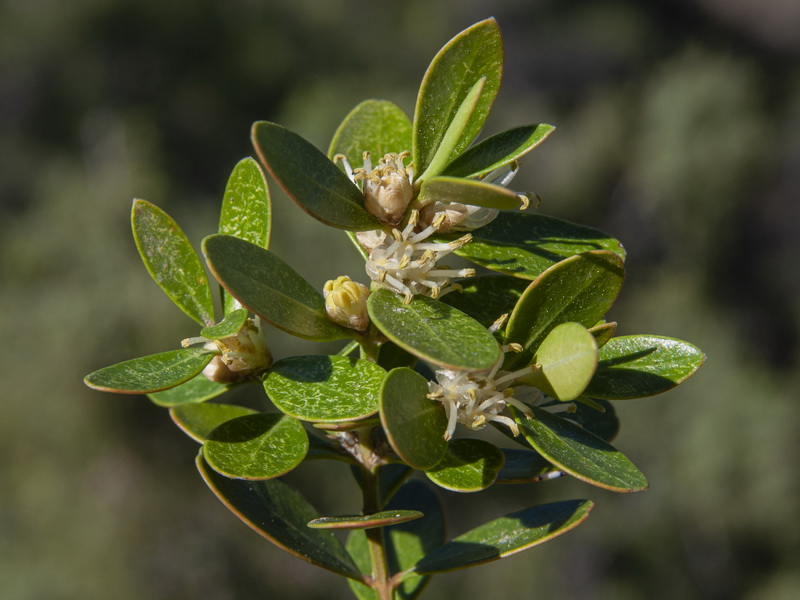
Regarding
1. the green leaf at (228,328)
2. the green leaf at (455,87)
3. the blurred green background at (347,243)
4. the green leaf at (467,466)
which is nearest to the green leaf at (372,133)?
the green leaf at (455,87)

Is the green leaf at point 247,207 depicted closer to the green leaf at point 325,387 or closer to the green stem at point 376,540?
the green leaf at point 325,387

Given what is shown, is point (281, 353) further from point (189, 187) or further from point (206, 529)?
point (189, 187)

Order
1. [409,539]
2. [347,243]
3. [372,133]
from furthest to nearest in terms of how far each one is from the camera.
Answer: [347,243], [409,539], [372,133]

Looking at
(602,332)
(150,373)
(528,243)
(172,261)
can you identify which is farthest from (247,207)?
(602,332)

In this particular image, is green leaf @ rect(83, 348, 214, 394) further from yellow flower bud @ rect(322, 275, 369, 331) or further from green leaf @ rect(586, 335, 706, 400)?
green leaf @ rect(586, 335, 706, 400)

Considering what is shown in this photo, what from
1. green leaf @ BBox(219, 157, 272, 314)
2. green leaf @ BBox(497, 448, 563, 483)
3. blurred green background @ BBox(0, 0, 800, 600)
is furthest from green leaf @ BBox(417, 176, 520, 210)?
A: blurred green background @ BBox(0, 0, 800, 600)

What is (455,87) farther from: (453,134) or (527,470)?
(527,470)
